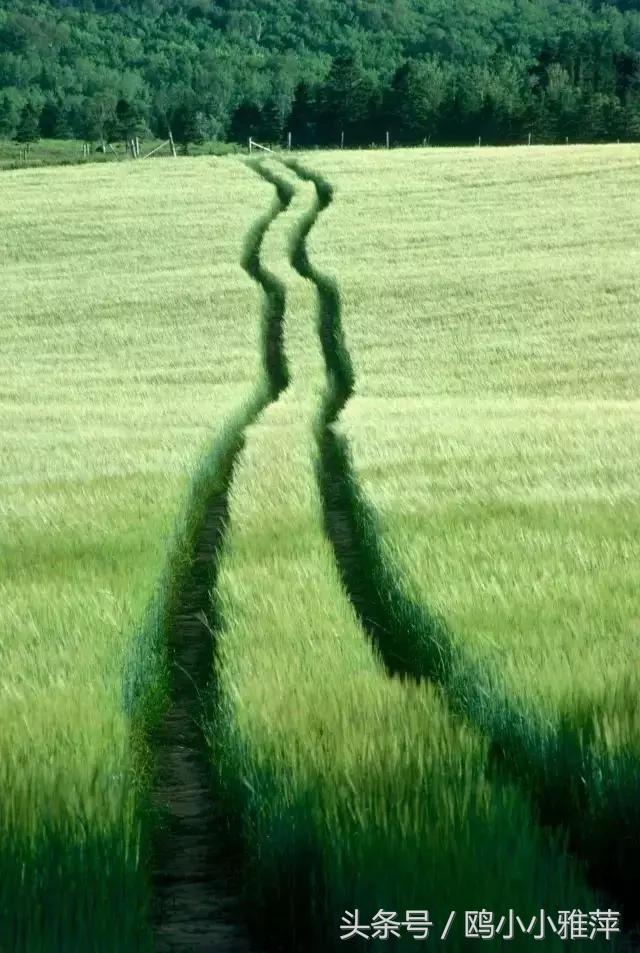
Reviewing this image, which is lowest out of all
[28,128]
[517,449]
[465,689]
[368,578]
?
[368,578]

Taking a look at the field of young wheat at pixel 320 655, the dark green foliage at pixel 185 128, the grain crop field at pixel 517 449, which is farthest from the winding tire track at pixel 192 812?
the dark green foliage at pixel 185 128

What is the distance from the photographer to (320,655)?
24.8 feet

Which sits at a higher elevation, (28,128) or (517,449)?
(28,128)

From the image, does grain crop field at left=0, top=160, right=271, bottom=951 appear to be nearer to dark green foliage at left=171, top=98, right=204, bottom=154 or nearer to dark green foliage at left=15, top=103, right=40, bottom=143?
dark green foliage at left=171, top=98, right=204, bottom=154

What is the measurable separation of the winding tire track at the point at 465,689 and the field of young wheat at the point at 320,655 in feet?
0.05

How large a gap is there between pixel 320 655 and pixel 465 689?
2.92ft

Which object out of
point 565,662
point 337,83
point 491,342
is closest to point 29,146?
point 337,83

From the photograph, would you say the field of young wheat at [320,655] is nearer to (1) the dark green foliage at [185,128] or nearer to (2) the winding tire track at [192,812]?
(2) the winding tire track at [192,812]

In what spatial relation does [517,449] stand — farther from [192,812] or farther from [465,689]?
[192,812]

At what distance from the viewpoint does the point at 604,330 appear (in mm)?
32812

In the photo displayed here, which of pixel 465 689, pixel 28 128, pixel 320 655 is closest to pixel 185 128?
pixel 28 128

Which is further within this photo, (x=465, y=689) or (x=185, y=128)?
(x=185, y=128)

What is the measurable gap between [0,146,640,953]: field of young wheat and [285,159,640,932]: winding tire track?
2cm

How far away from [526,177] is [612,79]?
73.4 meters
